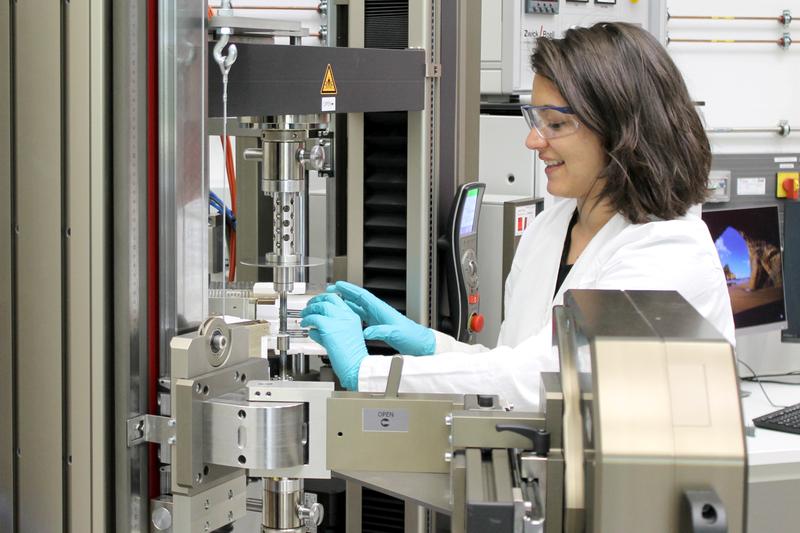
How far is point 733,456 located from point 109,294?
0.75 metres

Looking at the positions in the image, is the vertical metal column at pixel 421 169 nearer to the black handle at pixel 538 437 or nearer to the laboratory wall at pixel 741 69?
the black handle at pixel 538 437

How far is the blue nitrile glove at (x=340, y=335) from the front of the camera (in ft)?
5.54

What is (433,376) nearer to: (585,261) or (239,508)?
(585,261)

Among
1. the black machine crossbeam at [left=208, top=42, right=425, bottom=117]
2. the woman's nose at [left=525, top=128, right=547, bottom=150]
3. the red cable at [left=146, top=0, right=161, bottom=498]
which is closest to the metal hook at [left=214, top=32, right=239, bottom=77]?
the black machine crossbeam at [left=208, top=42, right=425, bottom=117]

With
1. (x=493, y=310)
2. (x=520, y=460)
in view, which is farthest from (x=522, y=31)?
(x=520, y=460)

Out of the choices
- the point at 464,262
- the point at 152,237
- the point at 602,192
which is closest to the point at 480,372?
the point at 602,192

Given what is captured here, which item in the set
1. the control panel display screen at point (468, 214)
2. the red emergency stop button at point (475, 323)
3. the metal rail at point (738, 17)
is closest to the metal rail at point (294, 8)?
the control panel display screen at point (468, 214)

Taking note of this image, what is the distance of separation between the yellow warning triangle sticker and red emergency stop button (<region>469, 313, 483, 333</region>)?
0.92 m

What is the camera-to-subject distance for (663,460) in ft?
2.31

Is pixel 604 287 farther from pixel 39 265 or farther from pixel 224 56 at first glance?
pixel 39 265

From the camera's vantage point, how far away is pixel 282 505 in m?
1.28

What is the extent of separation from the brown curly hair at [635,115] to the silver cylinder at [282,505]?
2.35 ft

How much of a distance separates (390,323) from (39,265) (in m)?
0.89

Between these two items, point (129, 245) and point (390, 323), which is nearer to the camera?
point (129, 245)
